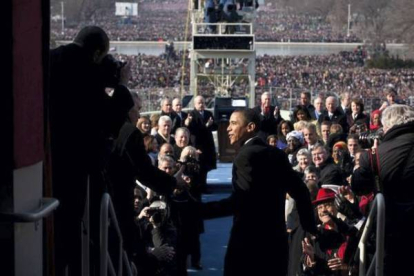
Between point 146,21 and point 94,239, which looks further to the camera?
point 146,21

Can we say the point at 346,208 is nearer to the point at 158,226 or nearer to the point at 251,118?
the point at 251,118

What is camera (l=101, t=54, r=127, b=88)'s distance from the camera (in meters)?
5.97

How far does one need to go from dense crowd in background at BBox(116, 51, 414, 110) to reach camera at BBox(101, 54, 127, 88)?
51890mm

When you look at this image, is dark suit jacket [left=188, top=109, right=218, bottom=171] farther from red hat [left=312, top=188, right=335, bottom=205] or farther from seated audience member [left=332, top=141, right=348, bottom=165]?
red hat [left=312, top=188, right=335, bottom=205]

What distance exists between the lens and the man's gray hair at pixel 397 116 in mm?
6668

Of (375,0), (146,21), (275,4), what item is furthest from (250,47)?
(275,4)

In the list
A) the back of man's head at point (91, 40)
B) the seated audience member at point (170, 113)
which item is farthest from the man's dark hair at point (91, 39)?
the seated audience member at point (170, 113)

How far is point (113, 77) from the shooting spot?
19.8 ft

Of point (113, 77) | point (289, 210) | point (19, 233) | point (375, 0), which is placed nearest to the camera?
point (19, 233)

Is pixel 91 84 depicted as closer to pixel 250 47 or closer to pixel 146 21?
pixel 250 47

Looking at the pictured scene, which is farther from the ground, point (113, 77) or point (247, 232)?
point (113, 77)

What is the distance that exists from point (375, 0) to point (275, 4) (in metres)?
50.7

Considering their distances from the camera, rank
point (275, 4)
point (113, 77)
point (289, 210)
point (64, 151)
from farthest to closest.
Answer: point (275, 4) < point (289, 210) < point (113, 77) < point (64, 151)

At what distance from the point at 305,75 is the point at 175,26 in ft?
223
